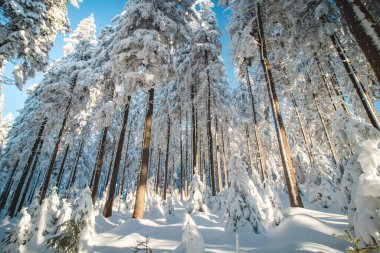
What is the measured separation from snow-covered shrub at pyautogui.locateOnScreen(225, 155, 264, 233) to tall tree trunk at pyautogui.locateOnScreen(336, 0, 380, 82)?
14.9ft

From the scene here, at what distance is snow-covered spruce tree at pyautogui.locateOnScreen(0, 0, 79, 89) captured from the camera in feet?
29.1

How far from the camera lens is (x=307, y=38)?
36.0 feet

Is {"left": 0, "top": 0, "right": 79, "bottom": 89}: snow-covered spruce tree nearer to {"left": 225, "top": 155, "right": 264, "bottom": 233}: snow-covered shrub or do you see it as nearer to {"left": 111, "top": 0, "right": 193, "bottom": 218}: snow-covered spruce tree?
{"left": 111, "top": 0, "right": 193, "bottom": 218}: snow-covered spruce tree

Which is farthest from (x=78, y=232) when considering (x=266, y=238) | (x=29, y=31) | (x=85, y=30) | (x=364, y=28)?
(x=85, y=30)

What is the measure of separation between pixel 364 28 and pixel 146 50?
830 centimetres

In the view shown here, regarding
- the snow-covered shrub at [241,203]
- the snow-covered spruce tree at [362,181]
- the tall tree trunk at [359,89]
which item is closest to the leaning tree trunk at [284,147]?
the snow-covered shrub at [241,203]

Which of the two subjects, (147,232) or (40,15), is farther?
(40,15)

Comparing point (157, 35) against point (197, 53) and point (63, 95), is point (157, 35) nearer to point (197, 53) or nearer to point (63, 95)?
point (197, 53)

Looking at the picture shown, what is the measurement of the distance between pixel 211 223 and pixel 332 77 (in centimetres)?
1307

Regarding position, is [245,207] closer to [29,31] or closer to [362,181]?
[362,181]

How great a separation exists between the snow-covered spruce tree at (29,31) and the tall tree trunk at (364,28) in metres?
12.2

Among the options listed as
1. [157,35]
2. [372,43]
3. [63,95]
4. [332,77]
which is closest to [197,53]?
[157,35]

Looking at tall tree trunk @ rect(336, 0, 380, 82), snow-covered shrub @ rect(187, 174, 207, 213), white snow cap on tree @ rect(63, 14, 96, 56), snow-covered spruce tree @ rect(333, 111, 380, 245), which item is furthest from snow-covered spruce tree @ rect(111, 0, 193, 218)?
white snow cap on tree @ rect(63, 14, 96, 56)

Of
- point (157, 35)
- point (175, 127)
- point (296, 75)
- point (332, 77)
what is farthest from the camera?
point (175, 127)
